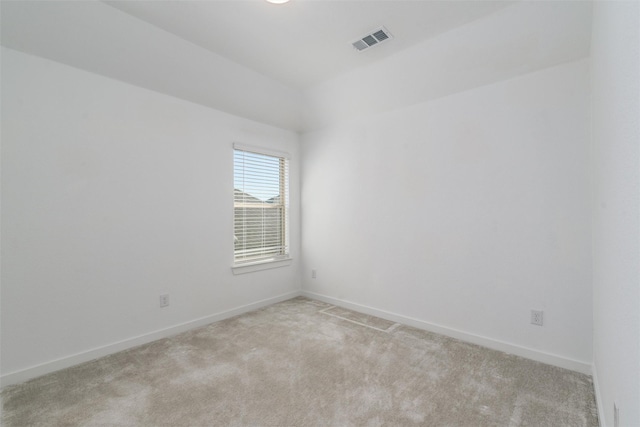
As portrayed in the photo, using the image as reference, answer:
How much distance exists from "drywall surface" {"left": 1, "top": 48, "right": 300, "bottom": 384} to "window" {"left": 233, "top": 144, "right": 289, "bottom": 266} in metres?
0.16

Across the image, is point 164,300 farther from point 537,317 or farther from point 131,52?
point 537,317

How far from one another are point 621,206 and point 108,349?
11.4ft

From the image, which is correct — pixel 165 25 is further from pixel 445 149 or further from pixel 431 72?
pixel 445 149

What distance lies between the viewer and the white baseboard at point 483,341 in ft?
7.61

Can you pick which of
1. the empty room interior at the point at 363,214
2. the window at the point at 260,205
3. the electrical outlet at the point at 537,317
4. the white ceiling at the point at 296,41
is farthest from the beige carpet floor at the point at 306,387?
the white ceiling at the point at 296,41

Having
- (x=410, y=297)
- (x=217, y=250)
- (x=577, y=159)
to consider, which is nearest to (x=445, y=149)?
(x=577, y=159)

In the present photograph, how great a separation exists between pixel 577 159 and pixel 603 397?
63.8 inches

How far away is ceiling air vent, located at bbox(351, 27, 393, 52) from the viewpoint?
8.15 feet

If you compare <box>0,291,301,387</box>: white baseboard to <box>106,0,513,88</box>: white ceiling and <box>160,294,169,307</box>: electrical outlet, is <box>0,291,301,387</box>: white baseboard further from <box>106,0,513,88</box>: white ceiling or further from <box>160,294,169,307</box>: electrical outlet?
<box>106,0,513,88</box>: white ceiling

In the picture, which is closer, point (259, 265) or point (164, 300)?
point (164, 300)

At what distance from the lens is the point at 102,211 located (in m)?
2.57

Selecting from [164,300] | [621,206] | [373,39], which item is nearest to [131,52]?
[373,39]

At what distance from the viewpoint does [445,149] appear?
9.83 feet

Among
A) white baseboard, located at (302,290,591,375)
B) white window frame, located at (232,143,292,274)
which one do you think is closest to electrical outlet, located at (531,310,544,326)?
white baseboard, located at (302,290,591,375)
